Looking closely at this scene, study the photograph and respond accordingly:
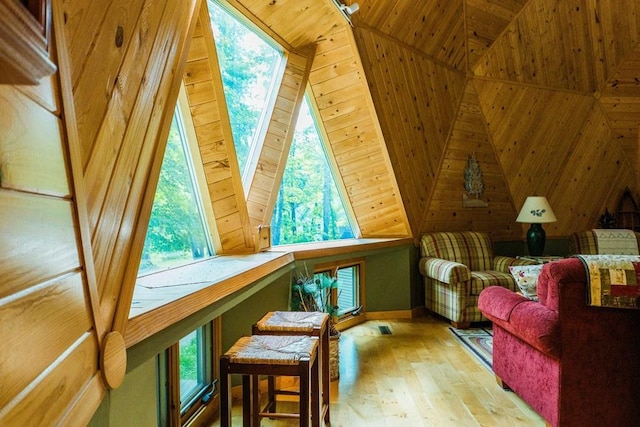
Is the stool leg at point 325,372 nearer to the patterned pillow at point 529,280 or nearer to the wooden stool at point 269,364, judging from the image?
the wooden stool at point 269,364

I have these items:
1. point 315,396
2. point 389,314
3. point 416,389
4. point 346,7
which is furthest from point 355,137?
point 315,396

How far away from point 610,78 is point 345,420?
4.76m

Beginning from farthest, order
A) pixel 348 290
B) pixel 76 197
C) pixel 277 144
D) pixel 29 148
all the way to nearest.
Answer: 1. pixel 348 290
2. pixel 277 144
3. pixel 76 197
4. pixel 29 148

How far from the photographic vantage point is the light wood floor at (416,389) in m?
2.38

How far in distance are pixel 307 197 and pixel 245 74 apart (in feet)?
4.66

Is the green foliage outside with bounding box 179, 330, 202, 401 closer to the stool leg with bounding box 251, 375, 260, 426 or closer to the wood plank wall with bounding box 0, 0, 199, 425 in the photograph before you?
the stool leg with bounding box 251, 375, 260, 426

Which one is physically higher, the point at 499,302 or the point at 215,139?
the point at 215,139

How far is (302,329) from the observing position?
2.18 m

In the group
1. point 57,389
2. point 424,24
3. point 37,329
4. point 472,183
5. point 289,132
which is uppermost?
point 424,24

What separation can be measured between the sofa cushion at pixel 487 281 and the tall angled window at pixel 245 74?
8.08 ft

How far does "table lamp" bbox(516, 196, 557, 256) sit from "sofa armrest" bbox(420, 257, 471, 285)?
1066 mm

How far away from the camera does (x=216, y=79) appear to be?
2.47 meters

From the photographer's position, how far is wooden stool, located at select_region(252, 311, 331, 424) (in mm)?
2174

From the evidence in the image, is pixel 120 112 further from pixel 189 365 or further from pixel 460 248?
pixel 460 248
